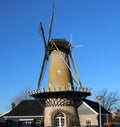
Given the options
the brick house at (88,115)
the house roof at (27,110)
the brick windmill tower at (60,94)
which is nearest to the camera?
the brick windmill tower at (60,94)

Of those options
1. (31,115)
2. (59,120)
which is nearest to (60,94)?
(59,120)

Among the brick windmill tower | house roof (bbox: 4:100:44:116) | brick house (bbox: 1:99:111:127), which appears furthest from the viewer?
house roof (bbox: 4:100:44:116)

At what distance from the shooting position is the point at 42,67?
141 feet

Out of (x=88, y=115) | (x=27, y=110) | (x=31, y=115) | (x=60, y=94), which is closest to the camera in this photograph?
(x=60, y=94)

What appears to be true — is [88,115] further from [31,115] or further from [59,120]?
[59,120]

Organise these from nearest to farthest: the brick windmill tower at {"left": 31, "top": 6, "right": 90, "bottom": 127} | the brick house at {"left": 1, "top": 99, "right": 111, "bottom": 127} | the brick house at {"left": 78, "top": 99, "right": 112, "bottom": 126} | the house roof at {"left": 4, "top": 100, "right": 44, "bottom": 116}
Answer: the brick windmill tower at {"left": 31, "top": 6, "right": 90, "bottom": 127}
the brick house at {"left": 1, "top": 99, "right": 111, "bottom": 127}
the house roof at {"left": 4, "top": 100, "right": 44, "bottom": 116}
the brick house at {"left": 78, "top": 99, "right": 112, "bottom": 126}

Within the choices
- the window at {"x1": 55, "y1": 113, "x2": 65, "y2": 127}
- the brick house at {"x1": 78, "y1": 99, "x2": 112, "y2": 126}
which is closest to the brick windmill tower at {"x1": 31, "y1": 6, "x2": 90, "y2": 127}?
the window at {"x1": 55, "y1": 113, "x2": 65, "y2": 127}

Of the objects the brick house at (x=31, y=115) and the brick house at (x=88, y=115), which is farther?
the brick house at (x=88, y=115)

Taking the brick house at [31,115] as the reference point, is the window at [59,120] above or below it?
below

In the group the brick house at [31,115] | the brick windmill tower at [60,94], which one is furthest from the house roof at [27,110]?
the brick windmill tower at [60,94]

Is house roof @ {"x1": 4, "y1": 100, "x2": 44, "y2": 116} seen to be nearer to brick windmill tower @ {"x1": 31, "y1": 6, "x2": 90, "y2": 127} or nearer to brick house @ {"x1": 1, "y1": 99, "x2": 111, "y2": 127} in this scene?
brick house @ {"x1": 1, "y1": 99, "x2": 111, "y2": 127}

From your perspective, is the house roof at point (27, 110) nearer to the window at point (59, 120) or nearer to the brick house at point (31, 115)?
the brick house at point (31, 115)

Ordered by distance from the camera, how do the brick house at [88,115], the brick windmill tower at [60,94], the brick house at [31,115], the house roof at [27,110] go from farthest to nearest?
the brick house at [88,115]
the house roof at [27,110]
the brick house at [31,115]
the brick windmill tower at [60,94]

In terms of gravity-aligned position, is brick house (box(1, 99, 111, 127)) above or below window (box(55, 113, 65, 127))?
above
